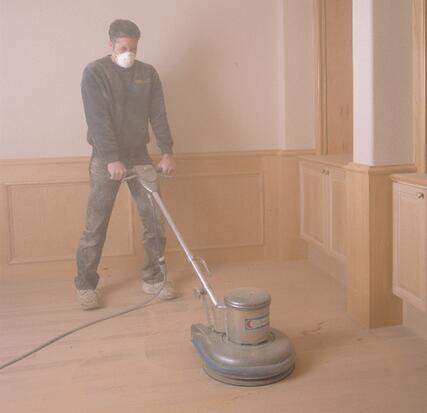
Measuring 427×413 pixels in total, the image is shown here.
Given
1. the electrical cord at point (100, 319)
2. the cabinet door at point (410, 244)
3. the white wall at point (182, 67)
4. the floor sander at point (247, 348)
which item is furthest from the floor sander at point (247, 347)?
the white wall at point (182, 67)

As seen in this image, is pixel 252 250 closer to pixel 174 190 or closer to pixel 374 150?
pixel 174 190

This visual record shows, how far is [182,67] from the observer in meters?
4.00

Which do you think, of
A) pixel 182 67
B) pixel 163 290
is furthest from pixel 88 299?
pixel 182 67

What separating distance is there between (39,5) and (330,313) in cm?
244

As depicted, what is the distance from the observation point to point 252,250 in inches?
168

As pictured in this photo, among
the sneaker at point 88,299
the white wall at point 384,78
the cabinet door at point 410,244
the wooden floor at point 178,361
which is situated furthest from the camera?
the sneaker at point 88,299

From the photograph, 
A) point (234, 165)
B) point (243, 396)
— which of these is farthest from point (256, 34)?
point (243, 396)

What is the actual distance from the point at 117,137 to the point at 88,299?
2.85 ft

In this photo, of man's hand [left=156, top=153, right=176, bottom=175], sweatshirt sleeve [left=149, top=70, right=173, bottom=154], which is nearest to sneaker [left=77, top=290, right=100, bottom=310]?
man's hand [left=156, top=153, right=176, bottom=175]

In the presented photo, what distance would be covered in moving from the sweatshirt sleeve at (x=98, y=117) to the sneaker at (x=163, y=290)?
0.76 m

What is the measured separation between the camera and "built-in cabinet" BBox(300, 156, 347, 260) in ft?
11.3

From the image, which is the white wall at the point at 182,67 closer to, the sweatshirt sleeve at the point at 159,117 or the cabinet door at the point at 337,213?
the sweatshirt sleeve at the point at 159,117

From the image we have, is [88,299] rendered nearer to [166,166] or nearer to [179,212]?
[166,166]

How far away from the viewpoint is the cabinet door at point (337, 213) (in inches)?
134
